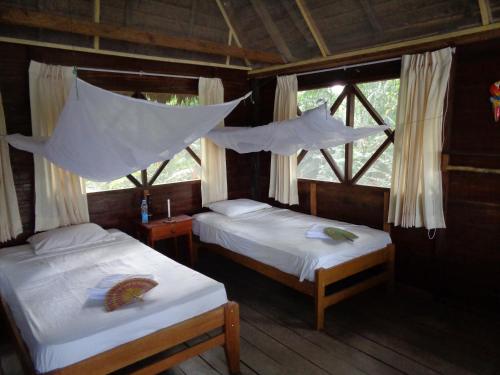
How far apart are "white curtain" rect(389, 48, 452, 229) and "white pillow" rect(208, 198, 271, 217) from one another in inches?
66.7

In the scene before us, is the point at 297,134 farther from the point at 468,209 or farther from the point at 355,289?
the point at 468,209

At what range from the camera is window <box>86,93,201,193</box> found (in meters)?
4.15

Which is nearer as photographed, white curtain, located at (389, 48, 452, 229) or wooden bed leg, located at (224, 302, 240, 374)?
wooden bed leg, located at (224, 302, 240, 374)

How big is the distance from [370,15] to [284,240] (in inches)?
86.9

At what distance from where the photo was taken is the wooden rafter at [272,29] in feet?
13.0

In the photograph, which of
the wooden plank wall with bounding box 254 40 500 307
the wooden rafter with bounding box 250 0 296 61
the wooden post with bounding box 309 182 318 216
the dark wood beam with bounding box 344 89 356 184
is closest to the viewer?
the wooden plank wall with bounding box 254 40 500 307

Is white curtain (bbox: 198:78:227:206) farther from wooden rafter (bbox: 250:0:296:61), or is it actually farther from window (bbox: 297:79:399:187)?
window (bbox: 297:79:399:187)

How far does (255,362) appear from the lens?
2520 mm

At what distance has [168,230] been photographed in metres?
3.96

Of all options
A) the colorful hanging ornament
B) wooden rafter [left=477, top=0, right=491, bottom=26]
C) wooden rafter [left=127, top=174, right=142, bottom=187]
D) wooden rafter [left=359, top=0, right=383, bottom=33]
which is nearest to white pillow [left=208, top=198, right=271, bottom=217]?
wooden rafter [left=127, top=174, right=142, bottom=187]

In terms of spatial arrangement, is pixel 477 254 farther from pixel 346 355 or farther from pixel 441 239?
pixel 346 355

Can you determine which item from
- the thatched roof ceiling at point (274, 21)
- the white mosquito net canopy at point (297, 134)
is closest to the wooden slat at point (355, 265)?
the white mosquito net canopy at point (297, 134)

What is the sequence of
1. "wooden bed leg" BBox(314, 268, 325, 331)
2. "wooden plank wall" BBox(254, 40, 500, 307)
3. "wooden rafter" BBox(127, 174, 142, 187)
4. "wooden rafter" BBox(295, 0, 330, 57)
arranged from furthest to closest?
"wooden rafter" BBox(127, 174, 142, 187) → "wooden rafter" BBox(295, 0, 330, 57) → "wooden plank wall" BBox(254, 40, 500, 307) → "wooden bed leg" BBox(314, 268, 325, 331)

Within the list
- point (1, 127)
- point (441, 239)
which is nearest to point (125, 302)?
point (1, 127)
